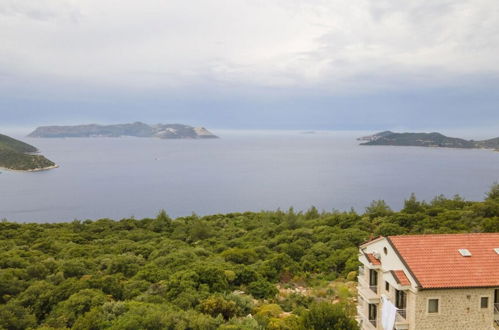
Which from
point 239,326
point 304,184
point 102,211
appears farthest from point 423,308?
point 304,184

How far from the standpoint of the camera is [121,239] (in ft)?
93.5

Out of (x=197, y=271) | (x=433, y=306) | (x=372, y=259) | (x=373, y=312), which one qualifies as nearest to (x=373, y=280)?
(x=372, y=259)

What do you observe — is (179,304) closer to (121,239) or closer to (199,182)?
(121,239)

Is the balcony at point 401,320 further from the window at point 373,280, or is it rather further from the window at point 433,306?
the window at point 373,280

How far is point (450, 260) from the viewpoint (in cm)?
1194

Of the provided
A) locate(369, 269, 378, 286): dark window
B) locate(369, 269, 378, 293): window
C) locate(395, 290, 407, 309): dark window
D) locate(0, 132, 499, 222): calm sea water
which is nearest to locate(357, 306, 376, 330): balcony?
locate(369, 269, 378, 293): window

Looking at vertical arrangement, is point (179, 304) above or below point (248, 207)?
above

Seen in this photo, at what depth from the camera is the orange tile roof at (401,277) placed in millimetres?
11297

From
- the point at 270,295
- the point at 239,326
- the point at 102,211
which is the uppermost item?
the point at 239,326

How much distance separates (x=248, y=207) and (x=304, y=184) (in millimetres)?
23085

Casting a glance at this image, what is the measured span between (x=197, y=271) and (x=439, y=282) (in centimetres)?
922

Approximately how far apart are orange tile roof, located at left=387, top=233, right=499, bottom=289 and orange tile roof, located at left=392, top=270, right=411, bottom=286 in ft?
0.88

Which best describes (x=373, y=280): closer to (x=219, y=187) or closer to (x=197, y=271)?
(x=197, y=271)

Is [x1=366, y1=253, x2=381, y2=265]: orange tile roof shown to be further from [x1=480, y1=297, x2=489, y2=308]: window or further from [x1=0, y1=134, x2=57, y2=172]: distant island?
[x1=0, y1=134, x2=57, y2=172]: distant island
